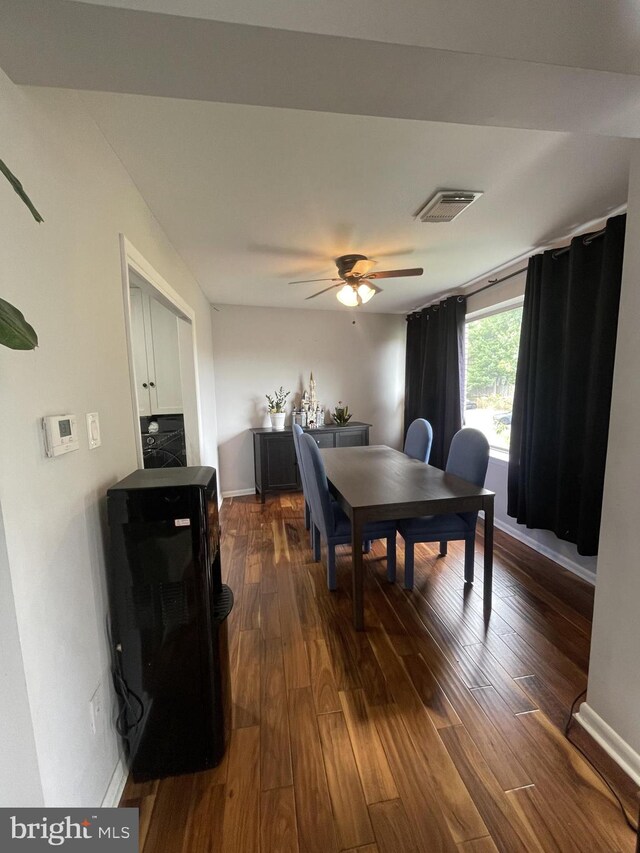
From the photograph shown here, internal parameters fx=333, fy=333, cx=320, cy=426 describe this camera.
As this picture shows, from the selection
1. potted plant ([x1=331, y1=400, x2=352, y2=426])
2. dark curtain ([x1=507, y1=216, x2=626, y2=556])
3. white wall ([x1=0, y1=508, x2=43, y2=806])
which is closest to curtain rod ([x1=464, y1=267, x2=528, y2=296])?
dark curtain ([x1=507, y1=216, x2=626, y2=556])

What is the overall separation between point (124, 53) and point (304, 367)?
3630mm

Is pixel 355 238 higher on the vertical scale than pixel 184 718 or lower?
higher

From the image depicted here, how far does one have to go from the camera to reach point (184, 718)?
1175mm

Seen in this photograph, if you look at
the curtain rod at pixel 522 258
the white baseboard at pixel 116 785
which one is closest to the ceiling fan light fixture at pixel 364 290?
the curtain rod at pixel 522 258

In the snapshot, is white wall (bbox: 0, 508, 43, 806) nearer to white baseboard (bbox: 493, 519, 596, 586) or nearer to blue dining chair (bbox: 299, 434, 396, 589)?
blue dining chair (bbox: 299, 434, 396, 589)

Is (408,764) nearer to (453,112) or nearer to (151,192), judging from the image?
(453,112)

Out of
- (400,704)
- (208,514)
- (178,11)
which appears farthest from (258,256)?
(400,704)

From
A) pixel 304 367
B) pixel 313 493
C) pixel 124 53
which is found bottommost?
pixel 313 493

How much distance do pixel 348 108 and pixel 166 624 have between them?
166 centimetres

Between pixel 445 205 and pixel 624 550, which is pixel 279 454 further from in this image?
pixel 624 550

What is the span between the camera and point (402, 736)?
1.30 m

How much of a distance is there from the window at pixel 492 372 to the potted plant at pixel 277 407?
212 centimetres

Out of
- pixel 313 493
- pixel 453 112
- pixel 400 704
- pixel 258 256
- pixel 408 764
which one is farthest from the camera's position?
pixel 258 256

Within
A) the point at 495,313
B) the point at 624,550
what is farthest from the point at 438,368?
the point at 624,550
